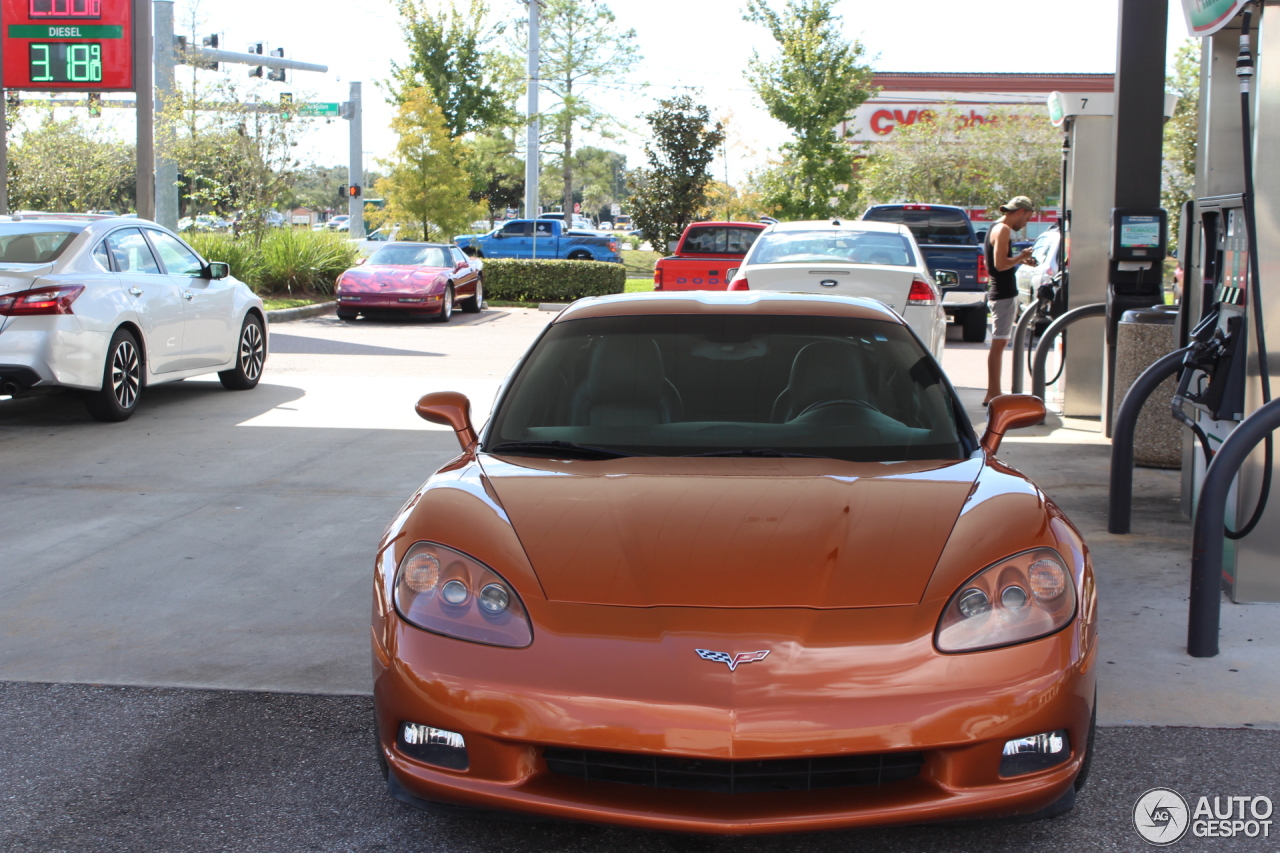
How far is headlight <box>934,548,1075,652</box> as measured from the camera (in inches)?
109

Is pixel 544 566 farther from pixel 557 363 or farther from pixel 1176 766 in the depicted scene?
pixel 1176 766

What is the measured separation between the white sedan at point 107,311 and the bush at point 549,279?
46.2 ft

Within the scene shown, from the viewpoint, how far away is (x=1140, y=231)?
864cm

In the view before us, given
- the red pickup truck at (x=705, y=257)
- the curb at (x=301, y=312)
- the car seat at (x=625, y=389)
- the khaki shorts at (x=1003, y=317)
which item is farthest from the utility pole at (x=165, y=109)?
the car seat at (x=625, y=389)

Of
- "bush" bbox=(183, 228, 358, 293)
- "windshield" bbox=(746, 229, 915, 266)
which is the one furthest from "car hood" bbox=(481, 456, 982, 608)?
"bush" bbox=(183, 228, 358, 293)

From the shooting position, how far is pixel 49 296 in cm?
883

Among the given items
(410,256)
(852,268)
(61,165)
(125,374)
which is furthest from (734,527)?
(61,165)

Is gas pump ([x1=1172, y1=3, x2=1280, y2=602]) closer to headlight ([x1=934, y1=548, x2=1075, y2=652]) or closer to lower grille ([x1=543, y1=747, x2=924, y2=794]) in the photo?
headlight ([x1=934, y1=548, x2=1075, y2=652])

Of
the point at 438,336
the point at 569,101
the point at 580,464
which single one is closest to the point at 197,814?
the point at 580,464

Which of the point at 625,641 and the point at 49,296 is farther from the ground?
the point at 49,296

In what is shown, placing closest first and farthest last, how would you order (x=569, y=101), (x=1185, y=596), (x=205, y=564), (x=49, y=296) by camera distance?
(x=1185, y=596) → (x=205, y=564) → (x=49, y=296) → (x=569, y=101)

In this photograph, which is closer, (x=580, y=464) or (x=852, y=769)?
(x=852, y=769)

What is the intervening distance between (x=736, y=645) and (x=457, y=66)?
134 ft

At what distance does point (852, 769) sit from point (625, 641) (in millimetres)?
559
